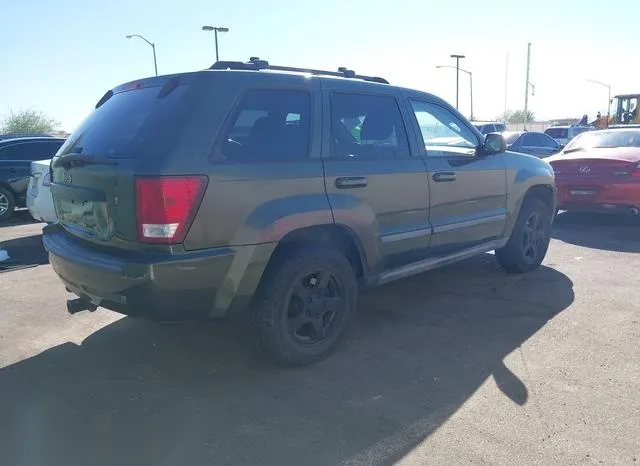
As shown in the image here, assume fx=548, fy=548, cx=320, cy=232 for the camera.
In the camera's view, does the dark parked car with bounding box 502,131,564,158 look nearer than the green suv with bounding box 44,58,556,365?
No

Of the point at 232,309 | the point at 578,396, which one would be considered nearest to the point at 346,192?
the point at 232,309

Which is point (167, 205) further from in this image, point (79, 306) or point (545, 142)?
point (545, 142)

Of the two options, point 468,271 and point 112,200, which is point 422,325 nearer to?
point 468,271

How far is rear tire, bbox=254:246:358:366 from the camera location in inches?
137

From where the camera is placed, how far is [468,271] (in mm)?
6043

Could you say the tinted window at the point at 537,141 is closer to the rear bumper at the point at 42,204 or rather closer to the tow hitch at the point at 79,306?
the rear bumper at the point at 42,204

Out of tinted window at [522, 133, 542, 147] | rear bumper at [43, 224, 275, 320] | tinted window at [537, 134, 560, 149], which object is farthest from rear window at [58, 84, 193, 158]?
tinted window at [537, 134, 560, 149]

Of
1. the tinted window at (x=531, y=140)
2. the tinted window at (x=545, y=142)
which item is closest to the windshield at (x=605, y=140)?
the tinted window at (x=531, y=140)

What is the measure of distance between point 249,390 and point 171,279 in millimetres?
906

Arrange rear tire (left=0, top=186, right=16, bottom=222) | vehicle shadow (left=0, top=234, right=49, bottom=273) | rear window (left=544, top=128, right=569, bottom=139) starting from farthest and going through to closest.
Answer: rear window (left=544, top=128, right=569, bottom=139)
rear tire (left=0, top=186, right=16, bottom=222)
vehicle shadow (left=0, top=234, right=49, bottom=273)

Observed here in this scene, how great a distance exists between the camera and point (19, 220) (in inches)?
419

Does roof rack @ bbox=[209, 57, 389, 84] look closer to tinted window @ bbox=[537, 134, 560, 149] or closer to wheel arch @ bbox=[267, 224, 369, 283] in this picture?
wheel arch @ bbox=[267, 224, 369, 283]

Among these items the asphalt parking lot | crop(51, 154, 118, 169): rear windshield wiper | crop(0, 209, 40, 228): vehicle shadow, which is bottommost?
the asphalt parking lot

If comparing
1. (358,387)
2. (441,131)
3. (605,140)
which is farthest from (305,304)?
(605,140)
